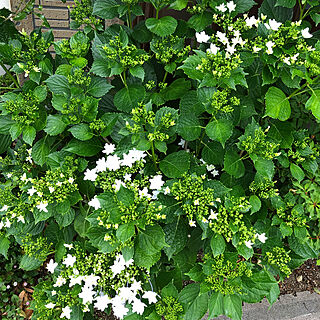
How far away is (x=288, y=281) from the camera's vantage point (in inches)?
106

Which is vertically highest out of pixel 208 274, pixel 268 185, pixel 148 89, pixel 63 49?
pixel 63 49

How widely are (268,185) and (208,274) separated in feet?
1.79

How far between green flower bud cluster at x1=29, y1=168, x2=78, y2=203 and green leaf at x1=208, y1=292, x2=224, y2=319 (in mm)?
888

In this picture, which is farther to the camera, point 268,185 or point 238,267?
point 268,185

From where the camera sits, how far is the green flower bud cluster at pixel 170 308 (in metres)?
1.59

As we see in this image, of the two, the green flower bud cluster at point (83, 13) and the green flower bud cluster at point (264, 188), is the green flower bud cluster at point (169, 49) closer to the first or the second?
the green flower bud cluster at point (83, 13)

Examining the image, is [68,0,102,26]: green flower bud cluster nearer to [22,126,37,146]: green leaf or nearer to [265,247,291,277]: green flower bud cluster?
[22,126,37,146]: green leaf

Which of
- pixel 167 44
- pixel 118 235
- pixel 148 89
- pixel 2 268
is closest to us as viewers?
pixel 118 235

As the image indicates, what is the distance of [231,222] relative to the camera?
149 cm

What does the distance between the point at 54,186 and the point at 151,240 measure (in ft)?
1.77

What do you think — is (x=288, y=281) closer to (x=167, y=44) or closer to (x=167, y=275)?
(x=167, y=275)

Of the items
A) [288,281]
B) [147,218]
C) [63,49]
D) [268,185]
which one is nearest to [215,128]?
[268,185]

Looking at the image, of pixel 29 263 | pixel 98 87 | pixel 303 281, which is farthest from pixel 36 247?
pixel 303 281

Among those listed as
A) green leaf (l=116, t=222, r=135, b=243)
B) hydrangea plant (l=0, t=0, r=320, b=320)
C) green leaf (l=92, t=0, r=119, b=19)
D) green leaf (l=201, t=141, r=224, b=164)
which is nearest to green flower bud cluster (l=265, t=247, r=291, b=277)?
hydrangea plant (l=0, t=0, r=320, b=320)
